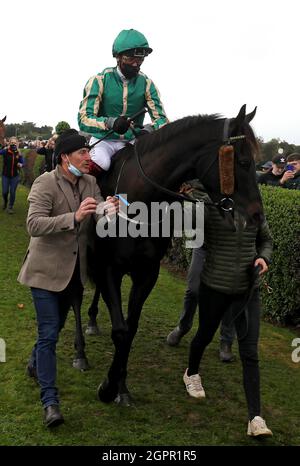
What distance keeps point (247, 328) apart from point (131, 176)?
130 centimetres

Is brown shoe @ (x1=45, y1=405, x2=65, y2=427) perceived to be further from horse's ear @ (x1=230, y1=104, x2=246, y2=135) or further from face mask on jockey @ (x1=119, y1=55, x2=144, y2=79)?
face mask on jockey @ (x1=119, y1=55, x2=144, y2=79)

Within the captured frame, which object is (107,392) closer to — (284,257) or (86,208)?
(86,208)

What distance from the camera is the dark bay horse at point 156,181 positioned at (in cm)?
310

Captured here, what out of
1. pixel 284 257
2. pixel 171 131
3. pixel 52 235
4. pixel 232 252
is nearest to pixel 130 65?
pixel 171 131

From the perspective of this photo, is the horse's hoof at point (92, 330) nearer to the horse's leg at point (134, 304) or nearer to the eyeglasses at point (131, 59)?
the horse's leg at point (134, 304)

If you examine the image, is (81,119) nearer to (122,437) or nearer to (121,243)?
(121,243)

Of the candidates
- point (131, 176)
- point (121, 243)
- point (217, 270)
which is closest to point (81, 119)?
point (131, 176)

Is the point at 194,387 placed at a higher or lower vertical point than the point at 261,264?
lower

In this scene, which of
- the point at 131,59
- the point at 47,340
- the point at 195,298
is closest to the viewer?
the point at 47,340

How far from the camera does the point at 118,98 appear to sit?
4316 mm

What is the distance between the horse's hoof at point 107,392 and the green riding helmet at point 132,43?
2.49 metres

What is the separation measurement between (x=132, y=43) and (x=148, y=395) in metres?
2.73

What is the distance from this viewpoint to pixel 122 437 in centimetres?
343

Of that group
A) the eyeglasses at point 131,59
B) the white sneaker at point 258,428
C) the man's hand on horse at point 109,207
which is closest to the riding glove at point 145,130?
the eyeglasses at point 131,59
